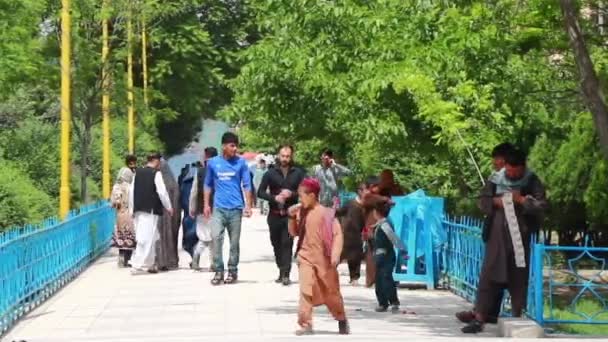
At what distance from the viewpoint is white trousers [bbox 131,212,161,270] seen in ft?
71.5

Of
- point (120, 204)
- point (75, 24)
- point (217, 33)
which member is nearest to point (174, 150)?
point (217, 33)

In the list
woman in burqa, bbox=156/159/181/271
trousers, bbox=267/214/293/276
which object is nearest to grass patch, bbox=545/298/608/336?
trousers, bbox=267/214/293/276

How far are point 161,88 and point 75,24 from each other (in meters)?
18.7

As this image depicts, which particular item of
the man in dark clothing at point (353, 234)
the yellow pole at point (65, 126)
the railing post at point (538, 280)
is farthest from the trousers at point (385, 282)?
the yellow pole at point (65, 126)

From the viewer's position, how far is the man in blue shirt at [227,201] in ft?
62.5

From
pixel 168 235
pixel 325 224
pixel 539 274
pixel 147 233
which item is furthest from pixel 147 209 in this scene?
pixel 539 274

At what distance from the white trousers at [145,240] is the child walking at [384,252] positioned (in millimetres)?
5964

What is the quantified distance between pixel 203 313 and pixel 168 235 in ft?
→ 22.9

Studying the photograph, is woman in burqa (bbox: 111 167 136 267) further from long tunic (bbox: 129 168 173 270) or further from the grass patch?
the grass patch

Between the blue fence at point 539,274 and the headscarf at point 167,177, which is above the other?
the headscarf at point 167,177

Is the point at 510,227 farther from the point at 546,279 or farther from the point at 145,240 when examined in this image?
the point at 145,240

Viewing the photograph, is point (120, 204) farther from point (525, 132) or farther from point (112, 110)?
point (112, 110)

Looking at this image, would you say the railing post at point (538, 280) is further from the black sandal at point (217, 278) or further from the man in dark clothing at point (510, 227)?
the black sandal at point (217, 278)

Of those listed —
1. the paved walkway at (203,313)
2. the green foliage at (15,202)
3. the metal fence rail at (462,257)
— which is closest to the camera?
the paved walkway at (203,313)
